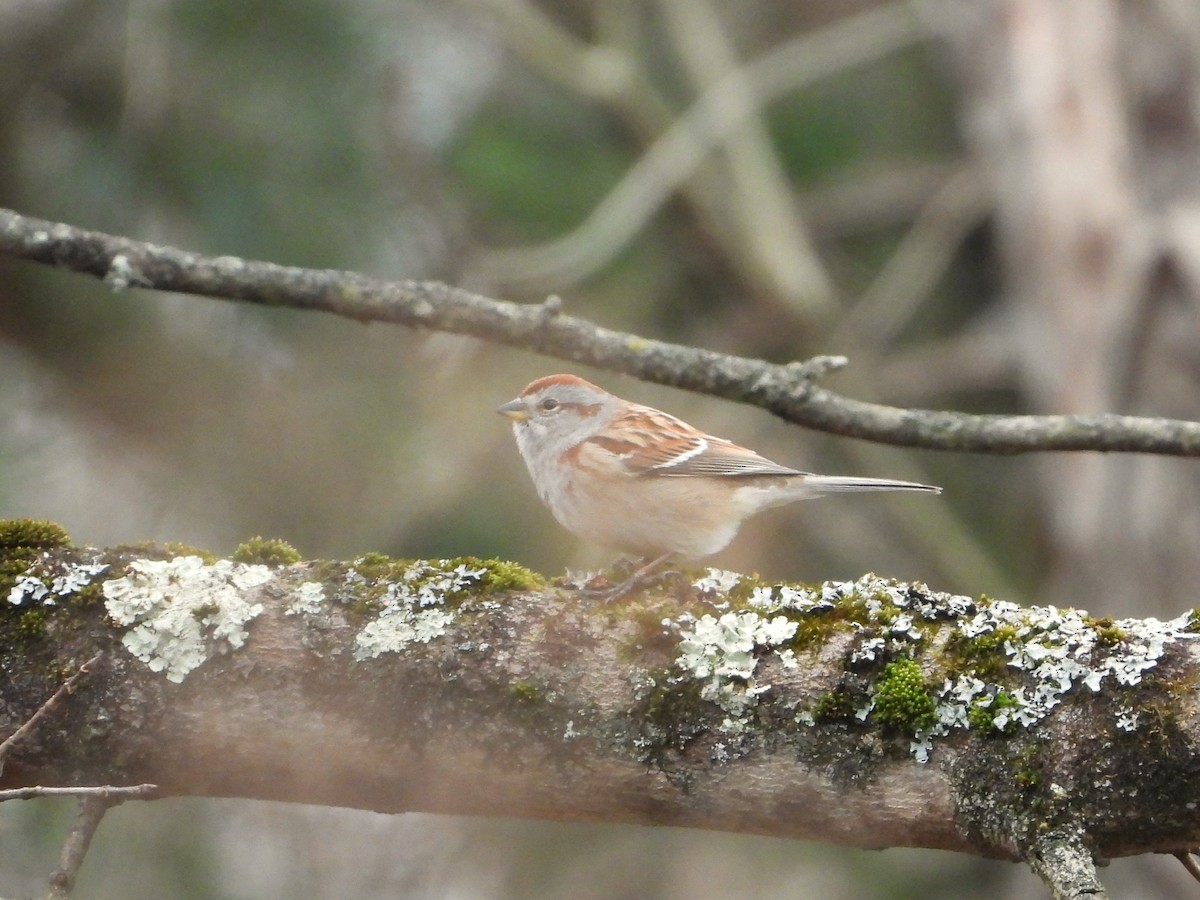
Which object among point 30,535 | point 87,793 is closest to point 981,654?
point 87,793

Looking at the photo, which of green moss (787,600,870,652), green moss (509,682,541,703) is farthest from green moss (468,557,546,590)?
green moss (787,600,870,652)

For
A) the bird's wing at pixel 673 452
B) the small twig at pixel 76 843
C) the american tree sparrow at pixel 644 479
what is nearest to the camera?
the small twig at pixel 76 843

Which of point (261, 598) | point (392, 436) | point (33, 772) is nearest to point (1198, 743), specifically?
point (261, 598)

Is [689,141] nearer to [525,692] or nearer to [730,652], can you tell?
[730,652]

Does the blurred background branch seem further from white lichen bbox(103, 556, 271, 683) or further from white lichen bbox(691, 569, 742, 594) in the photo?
white lichen bbox(691, 569, 742, 594)

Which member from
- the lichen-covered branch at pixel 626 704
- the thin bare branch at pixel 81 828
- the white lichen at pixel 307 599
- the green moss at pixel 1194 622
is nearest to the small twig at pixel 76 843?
the thin bare branch at pixel 81 828

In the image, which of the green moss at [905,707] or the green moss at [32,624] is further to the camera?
the green moss at [32,624]

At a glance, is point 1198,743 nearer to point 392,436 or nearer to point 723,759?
point 723,759

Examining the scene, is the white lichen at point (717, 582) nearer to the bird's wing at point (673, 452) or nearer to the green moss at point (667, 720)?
the green moss at point (667, 720)
